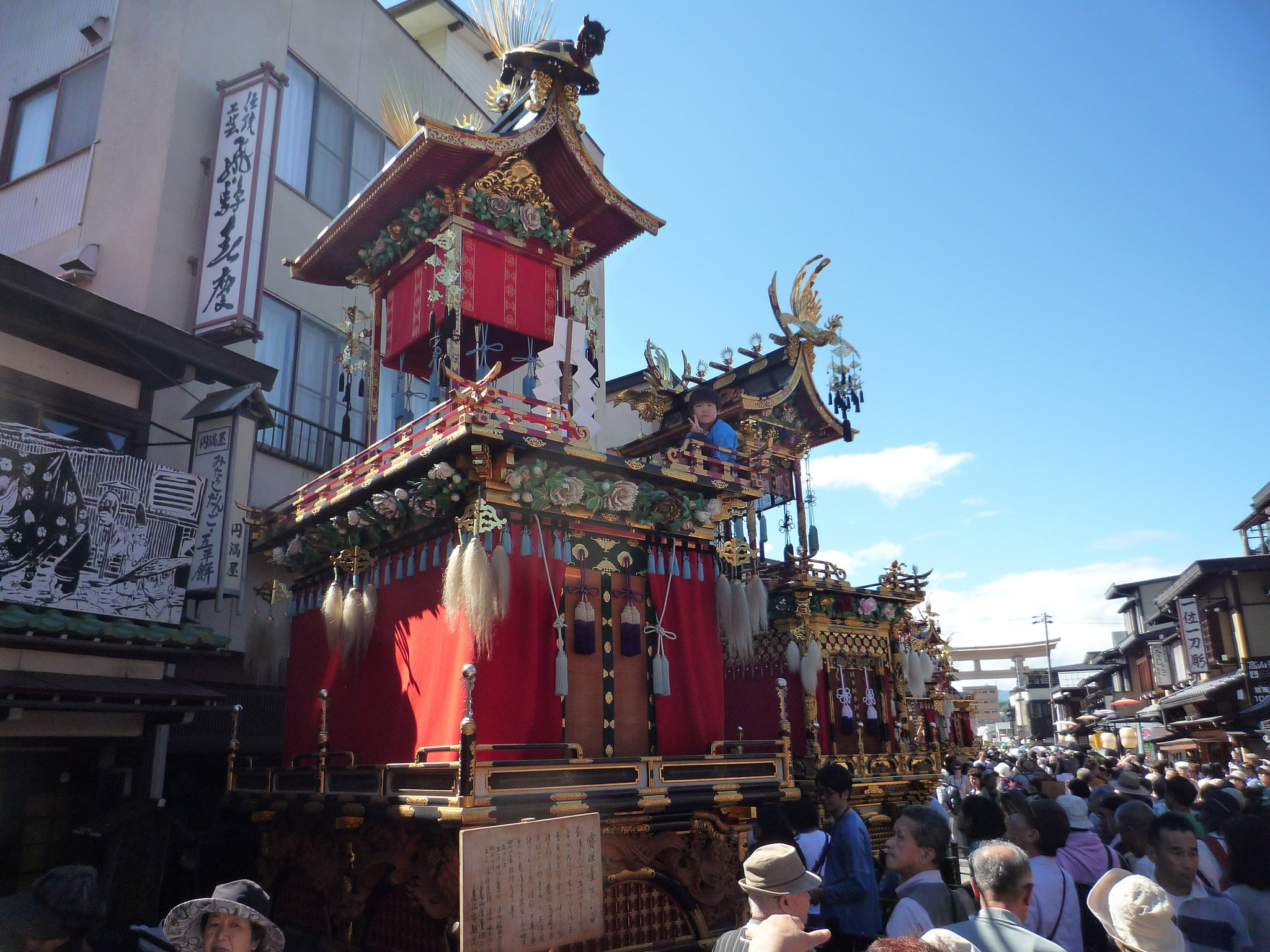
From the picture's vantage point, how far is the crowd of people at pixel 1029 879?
3891 millimetres

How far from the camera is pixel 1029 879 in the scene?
4.17 m

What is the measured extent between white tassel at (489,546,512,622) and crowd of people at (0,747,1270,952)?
3759 mm

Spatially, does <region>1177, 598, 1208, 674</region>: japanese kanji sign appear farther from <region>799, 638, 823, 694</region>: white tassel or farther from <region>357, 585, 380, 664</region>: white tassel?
<region>357, 585, 380, 664</region>: white tassel

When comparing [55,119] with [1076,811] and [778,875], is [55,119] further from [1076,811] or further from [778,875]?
[1076,811]

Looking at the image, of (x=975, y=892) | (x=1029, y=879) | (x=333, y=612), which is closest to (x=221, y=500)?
(x=333, y=612)

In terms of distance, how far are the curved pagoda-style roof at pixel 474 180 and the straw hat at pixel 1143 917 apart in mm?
11912

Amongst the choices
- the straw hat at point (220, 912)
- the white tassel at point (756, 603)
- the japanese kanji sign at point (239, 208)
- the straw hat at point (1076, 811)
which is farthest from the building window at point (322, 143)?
the straw hat at point (1076, 811)

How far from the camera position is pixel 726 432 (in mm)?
15070

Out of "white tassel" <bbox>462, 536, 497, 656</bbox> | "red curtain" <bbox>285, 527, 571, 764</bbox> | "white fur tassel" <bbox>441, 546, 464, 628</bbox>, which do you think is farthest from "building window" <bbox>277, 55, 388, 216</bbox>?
"white tassel" <bbox>462, 536, 497, 656</bbox>

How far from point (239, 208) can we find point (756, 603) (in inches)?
423

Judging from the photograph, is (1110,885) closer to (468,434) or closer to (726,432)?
(468,434)

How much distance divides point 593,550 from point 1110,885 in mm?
7579

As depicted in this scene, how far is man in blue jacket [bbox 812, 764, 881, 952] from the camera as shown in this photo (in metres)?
6.68

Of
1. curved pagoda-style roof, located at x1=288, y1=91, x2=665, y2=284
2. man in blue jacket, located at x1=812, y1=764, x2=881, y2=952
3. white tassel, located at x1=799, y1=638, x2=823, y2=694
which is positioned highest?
curved pagoda-style roof, located at x1=288, y1=91, x2=665, y2=284
